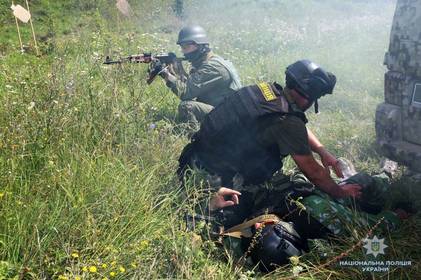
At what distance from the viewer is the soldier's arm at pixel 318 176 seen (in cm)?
280

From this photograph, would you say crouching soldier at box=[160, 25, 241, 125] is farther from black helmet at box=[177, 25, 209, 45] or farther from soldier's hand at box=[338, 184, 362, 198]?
soldier's hand at box=[338, 184, 362, 198]

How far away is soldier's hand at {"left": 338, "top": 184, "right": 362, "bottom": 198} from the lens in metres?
2.85

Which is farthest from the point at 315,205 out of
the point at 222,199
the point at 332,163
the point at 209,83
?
the point at 209,83

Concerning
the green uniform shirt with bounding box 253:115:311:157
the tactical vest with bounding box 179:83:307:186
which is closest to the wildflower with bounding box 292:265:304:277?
the green uniform shirt with bounding box 253:115:311:157

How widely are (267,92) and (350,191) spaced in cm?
85

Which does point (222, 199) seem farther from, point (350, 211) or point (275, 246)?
point (350, 211)

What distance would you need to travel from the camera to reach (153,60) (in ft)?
16.5

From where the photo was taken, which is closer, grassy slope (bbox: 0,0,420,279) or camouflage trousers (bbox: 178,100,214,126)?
grassy slope (bbox: 0,0,420,279)

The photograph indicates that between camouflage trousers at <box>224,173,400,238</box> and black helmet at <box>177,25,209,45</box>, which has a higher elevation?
black helmet at <box>177,25,209,45</box>

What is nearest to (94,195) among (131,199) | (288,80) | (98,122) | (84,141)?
(131,199)

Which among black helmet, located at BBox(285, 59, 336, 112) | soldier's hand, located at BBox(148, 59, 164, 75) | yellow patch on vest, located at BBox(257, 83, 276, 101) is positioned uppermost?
black helmet, located at BBox(285, 59, 336, 112)

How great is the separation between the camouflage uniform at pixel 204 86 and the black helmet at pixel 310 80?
1.84 metres

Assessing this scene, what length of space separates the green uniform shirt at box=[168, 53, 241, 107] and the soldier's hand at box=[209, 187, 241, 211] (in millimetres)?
2073

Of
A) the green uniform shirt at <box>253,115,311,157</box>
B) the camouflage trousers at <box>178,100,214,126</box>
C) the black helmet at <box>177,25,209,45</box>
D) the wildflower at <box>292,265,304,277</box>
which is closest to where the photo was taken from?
the wildflower at <box>292,265,304,277</box>
